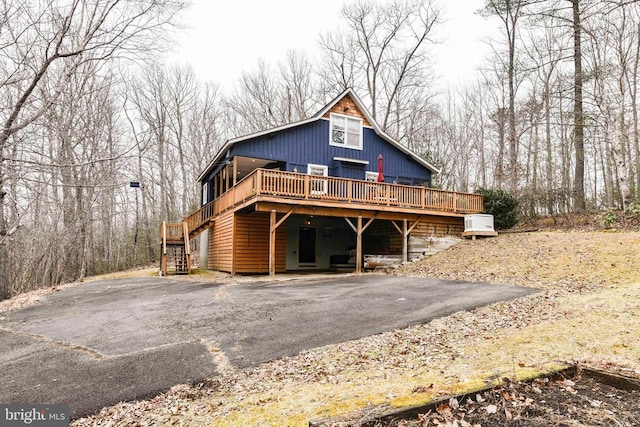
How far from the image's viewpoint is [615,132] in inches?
585

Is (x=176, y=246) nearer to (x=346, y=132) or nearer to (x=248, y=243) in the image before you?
(x=248, y=243)

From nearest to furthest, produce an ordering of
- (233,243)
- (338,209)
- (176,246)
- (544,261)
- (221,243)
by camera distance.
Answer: (544,261) → (338,209) → (233,243) → (221,243) → (176,246)

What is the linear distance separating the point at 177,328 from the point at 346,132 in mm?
13533

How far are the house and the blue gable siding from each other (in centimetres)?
5

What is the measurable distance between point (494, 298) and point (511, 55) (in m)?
19.9

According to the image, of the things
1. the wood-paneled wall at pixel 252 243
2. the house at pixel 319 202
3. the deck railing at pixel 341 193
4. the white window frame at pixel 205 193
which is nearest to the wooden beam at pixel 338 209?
the house at pixel 319 202

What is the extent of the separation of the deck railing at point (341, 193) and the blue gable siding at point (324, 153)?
243 cm

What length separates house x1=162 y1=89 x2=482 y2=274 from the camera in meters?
13.9

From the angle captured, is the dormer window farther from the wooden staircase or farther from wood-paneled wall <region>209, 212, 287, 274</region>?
the wooden staircase

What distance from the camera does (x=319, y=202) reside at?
44.9 feet

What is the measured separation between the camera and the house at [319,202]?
45.6 feet

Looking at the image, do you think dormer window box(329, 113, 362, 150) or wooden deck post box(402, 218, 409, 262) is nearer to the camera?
wooden deck post box(402, 218, 409, 262)

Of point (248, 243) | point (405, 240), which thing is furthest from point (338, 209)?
point (248, 243)

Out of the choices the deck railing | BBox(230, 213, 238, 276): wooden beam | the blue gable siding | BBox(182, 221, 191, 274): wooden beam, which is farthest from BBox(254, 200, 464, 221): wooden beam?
BBox(182, 221, 191, 274): wooden beam
